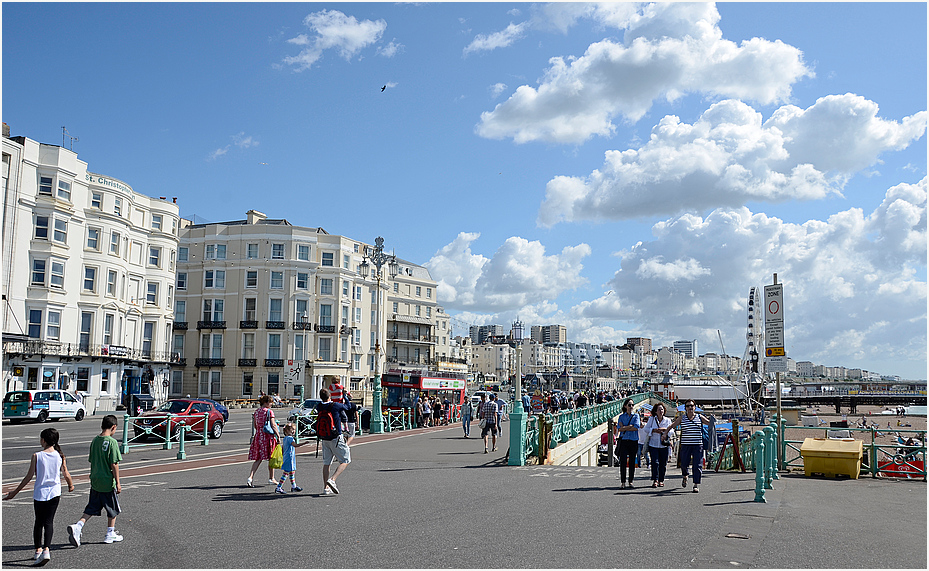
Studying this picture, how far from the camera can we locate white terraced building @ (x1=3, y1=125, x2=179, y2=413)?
1582 inches

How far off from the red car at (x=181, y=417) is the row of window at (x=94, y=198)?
2392 cm

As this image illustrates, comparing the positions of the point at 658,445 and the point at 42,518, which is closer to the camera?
the point at 42,518

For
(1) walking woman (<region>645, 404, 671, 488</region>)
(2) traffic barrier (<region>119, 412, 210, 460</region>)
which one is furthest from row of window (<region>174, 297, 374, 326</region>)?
(1) walking woman (<region>645, 404, 671, 488</region>)

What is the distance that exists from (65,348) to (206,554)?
40333 mm

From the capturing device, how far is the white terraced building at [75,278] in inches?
1582

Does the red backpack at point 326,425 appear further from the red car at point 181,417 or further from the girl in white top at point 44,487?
the red car at point 181,417

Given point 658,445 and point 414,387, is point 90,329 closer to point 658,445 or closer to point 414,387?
point 414,387

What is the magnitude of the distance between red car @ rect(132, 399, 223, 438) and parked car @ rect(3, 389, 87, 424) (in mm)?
13694

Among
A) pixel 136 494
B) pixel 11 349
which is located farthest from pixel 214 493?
pixel 11 349

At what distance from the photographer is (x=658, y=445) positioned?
1318 centimetres

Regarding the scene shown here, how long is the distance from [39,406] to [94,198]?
52.3 feet

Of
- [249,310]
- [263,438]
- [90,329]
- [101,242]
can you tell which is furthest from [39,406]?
[249,310]

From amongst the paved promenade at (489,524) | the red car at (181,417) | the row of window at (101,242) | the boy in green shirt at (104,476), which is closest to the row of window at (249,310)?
the row of window at (101,242)

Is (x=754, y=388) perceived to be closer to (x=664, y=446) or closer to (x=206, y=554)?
(x=664, y=446)
